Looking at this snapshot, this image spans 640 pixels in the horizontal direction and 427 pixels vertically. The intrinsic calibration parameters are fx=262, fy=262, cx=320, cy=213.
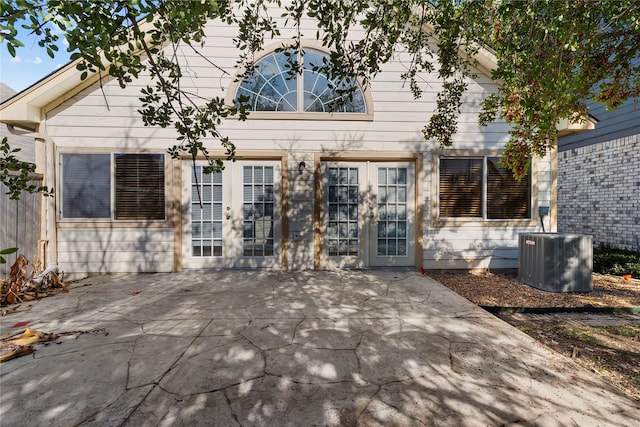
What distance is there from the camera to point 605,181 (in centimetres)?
717

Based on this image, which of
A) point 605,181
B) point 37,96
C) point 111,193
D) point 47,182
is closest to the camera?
point 37,96

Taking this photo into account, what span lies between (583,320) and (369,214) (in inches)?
140

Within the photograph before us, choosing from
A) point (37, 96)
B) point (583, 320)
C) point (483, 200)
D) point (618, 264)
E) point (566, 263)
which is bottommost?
point (583, 320)

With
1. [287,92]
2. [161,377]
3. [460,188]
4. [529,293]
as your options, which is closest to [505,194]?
[460,188]

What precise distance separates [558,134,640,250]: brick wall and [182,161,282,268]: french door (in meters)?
8.77

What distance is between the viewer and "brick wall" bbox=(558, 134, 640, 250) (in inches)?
260

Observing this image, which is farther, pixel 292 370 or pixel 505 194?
pixel 505 194

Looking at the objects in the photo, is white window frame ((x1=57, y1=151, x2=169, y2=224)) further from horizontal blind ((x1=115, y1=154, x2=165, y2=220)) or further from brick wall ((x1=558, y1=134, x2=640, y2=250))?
brick wall ((x1=558, y1=134, x2=640, y2=250))

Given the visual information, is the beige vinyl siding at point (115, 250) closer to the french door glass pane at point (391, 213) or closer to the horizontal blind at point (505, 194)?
the french door glass pane at point (391, 213)

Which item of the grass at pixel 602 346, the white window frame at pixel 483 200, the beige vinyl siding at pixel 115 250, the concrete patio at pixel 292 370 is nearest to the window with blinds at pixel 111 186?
the beige vinyl siding at pixel 115 250

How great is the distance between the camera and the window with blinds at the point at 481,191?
556 cm

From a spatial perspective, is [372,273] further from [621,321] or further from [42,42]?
[42,42]

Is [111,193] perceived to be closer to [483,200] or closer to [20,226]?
[20,226]

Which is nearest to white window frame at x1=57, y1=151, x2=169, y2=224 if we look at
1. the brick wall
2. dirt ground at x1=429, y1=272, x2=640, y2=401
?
dirt ground at x1=429, y1=272, x2=640, y2=401
